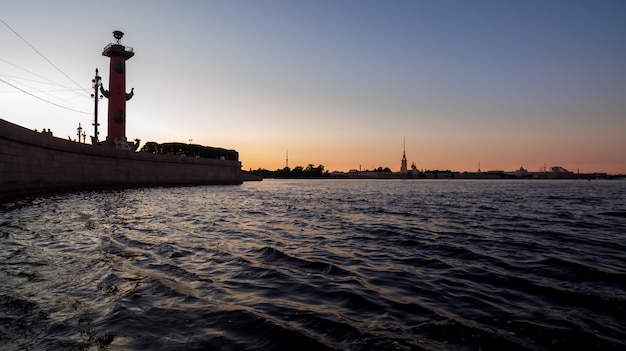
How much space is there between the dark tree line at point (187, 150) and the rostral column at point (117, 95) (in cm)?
1541

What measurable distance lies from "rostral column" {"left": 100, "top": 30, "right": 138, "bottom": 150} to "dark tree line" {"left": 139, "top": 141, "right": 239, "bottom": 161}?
50.5 feet

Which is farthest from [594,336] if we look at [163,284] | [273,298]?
[163,284]

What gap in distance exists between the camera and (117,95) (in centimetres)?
4200

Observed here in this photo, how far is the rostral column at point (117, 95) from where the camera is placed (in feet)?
136

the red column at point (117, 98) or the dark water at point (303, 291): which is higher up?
the red column at point (117, 98)

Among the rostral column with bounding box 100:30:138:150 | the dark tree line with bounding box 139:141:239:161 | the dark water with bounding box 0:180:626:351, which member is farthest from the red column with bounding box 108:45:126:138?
the dark water with bounding box 0:180:626:351

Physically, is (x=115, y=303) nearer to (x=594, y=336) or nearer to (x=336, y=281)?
(x=336, y=281)

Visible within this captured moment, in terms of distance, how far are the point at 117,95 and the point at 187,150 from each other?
22973 mm

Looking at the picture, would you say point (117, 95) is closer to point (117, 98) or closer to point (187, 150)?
point (117, 98)

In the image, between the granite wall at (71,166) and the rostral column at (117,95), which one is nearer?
the granite wall at (71,166)

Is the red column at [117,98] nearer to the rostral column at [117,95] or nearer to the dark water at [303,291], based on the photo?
the rostral column at [117,95]

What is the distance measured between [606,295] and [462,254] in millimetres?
2902

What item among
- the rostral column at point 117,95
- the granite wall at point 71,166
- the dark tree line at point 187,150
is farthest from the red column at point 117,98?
the dark tree line at point 187,150

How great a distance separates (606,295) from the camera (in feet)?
16.2
